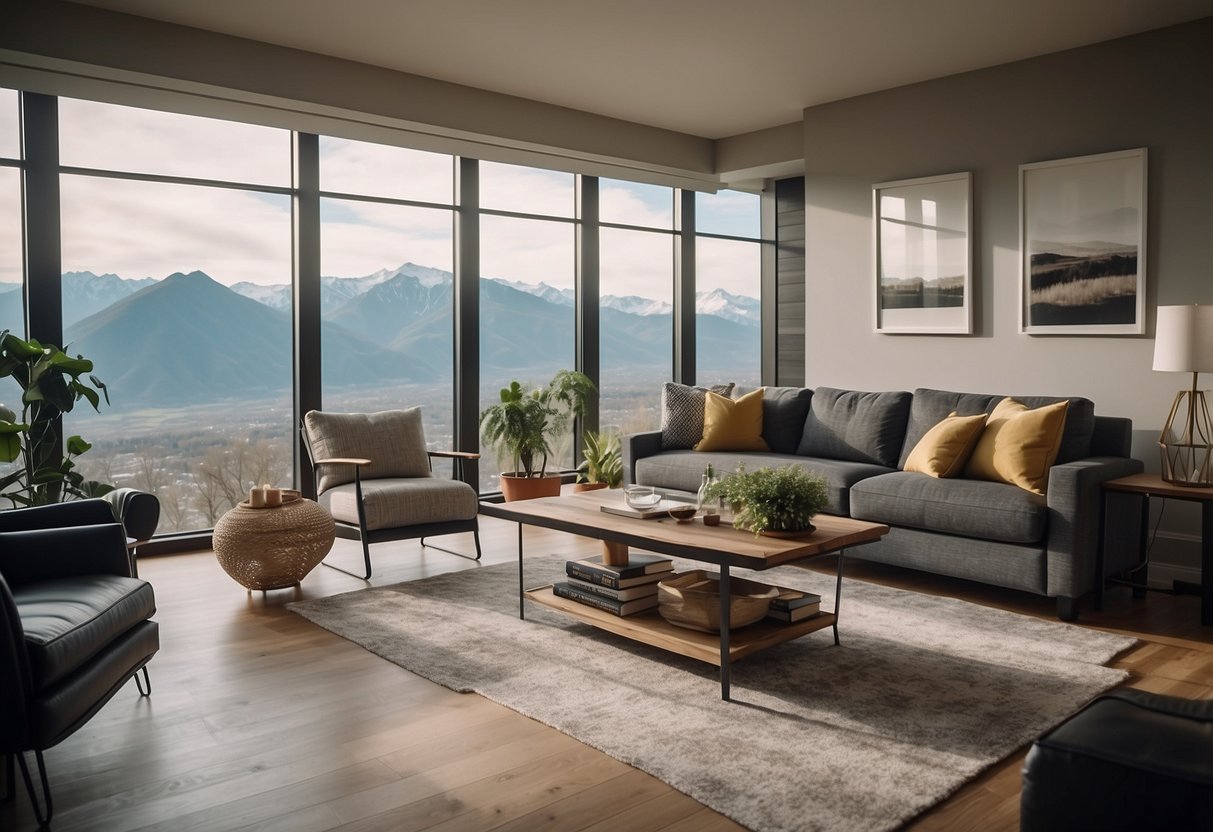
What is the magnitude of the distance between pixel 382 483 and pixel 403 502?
0.99 ft

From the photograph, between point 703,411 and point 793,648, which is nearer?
point 793,648

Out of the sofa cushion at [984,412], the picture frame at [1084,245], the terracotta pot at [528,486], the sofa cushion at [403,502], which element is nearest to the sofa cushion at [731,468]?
the sofa cushion at [984,412]

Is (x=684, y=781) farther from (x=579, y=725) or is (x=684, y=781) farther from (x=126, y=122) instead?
(x=126, y=122)

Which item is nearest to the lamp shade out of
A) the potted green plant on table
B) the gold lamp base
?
the gold lamp base

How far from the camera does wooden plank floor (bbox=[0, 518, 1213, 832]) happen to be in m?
2.27

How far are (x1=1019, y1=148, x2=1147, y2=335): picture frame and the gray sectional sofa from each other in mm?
718

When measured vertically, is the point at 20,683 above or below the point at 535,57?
below

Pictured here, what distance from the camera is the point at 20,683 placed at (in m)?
2.17

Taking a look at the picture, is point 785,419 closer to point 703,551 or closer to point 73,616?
point 703,551

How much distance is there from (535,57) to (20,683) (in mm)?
4279

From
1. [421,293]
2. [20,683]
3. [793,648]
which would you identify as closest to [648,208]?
[421,293]

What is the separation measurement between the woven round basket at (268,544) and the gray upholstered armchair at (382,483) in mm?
326

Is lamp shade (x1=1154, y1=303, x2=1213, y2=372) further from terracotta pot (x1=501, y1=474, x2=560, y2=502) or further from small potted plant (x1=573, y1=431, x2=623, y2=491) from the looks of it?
terracotta pot (x1=501, y1=474, x2=560, y2=502)

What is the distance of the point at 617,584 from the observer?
139 inches
